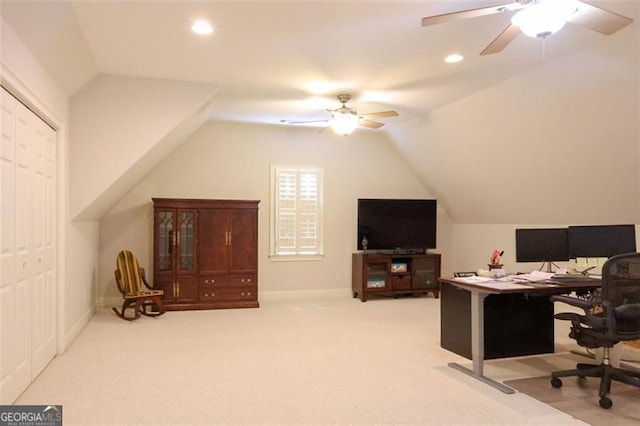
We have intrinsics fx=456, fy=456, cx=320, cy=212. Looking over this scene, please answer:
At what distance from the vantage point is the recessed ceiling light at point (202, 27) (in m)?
3.54

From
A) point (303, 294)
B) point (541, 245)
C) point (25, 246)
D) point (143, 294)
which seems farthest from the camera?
point (303, 294)

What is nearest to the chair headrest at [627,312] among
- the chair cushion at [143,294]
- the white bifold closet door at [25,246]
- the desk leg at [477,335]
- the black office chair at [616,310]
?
the black office chair at [616,310]

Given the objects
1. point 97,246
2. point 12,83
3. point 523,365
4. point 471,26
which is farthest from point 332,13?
point 97,246

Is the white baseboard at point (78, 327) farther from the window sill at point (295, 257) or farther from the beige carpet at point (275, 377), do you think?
the window sill at point (295, 257)

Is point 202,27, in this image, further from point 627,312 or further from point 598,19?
point 627,312

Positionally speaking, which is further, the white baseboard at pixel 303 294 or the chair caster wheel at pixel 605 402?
the white baseboard at pixel 303 294

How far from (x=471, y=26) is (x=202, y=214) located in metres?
4.39

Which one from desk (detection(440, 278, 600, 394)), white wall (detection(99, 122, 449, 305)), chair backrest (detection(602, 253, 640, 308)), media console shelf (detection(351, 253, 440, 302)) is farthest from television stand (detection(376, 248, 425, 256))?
chair backrest (detection(602, 253, 640, 308))

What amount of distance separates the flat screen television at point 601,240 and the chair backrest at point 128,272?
16.8 feet

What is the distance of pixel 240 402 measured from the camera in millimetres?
3219

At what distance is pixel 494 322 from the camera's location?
419cm

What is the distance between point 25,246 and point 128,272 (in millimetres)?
2583

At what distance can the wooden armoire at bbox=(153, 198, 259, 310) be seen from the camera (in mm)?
6410

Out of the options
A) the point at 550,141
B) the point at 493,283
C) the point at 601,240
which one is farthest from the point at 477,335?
the point at 550,141
